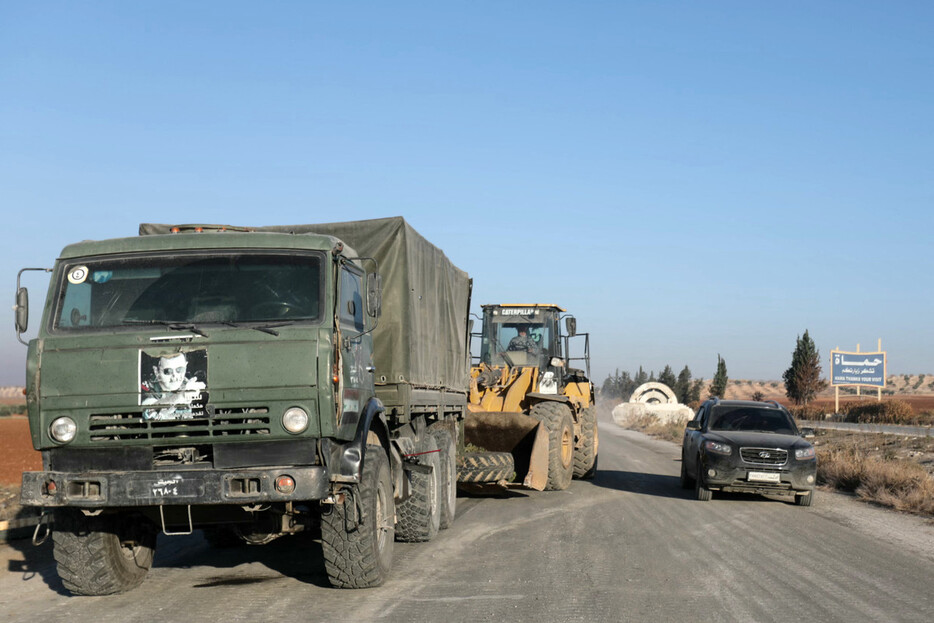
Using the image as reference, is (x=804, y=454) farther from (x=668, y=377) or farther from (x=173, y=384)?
(x=668, y=377)

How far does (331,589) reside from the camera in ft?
26.1

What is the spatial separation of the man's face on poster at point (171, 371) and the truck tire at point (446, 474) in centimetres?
490

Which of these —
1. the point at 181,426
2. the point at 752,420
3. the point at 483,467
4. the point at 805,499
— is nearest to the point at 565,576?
the point at 181,426

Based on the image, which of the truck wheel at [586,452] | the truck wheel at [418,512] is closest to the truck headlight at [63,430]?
the truck wheel at [418,512]

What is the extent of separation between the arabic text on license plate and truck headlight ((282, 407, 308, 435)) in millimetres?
9597

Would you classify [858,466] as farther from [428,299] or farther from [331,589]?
[331,589]

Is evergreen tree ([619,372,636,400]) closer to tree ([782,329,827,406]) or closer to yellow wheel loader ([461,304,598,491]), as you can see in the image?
tree ([782,329,827,406])

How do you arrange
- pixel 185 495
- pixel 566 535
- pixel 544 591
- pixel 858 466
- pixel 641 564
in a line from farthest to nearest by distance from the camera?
pixel 858 466, pixel 566 535, pixel 641 564, pixel 544 591, pixel 185 495

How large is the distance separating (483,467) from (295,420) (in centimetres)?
679

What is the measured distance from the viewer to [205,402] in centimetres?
700

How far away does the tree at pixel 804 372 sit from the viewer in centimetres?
7456

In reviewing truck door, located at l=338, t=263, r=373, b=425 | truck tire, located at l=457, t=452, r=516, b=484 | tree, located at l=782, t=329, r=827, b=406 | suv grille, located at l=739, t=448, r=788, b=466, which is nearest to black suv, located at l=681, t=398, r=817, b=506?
suv grille, located at l=739, t=448, r=788, b=466

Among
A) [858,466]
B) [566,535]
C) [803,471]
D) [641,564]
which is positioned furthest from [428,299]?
[858,466]

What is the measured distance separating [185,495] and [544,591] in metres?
3.04
